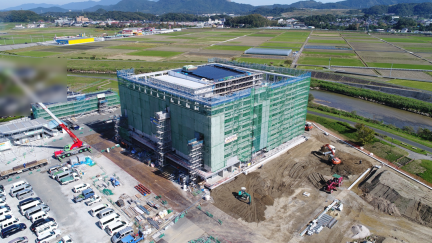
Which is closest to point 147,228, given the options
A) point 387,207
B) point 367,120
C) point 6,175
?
point 6,175

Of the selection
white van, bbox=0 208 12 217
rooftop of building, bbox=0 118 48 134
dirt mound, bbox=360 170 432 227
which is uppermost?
A: rooftop of building, bbox=0 118 48 134

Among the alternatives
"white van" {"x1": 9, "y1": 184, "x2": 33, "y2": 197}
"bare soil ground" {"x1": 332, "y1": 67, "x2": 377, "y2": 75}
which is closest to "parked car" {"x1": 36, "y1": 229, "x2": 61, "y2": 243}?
"white van" {"x1": 9, "y1": 184, "x2": 33, "y2": 197}

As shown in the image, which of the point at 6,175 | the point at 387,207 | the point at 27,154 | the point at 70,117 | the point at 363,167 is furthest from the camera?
the point at 70,117

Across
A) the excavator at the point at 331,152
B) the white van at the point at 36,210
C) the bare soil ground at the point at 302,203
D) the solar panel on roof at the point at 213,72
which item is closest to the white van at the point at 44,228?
the white van at the point at 36,210

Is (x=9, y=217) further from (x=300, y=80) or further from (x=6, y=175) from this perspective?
(x=300, y=80)

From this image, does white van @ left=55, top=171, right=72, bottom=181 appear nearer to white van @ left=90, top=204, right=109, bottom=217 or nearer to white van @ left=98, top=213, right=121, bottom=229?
white van @ left=90, top=204, right=109, bottom=217

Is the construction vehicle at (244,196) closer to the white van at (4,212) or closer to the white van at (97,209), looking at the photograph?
the white van at (97,209)

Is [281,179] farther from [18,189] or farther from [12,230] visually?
[18,189]

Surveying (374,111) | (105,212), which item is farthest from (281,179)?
(374,111)
